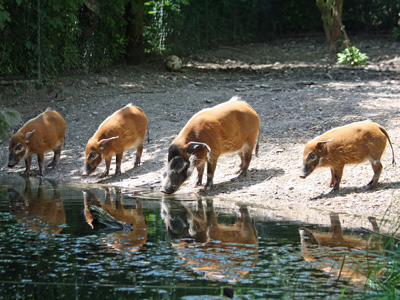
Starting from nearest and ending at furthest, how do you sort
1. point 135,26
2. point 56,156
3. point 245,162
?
point 245,162 → point 56,156 → point 135,26

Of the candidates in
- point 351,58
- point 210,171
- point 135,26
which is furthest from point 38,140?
point 351,58

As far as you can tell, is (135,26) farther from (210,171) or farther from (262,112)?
(210,171)

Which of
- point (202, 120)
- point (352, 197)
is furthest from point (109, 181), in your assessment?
point (352, 197)

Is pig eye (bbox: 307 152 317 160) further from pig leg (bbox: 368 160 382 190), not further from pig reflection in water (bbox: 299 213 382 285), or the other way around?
pig reflection in water (bbox: 299 213 382 285)

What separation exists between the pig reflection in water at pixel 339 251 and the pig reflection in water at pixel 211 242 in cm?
46

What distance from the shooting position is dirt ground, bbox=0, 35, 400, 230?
738 cm

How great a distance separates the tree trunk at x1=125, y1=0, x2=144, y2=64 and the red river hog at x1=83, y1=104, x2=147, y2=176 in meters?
7.03

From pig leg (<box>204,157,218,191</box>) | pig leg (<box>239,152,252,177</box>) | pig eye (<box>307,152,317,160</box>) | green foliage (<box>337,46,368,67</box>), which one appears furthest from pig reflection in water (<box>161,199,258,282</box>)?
green foliage (<box>337,46,368,67</box>)

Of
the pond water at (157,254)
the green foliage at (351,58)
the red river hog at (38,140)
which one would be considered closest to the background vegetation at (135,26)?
the red river hog at (38,140)

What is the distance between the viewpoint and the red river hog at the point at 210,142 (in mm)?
7633

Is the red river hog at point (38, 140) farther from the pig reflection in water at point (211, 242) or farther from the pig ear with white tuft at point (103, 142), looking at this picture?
the pig reflection in water at point (211, 242)

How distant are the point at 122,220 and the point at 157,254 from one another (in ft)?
4.98

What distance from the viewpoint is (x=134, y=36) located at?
16.5 meters

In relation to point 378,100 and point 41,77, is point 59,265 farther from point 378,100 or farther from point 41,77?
point 41,77
